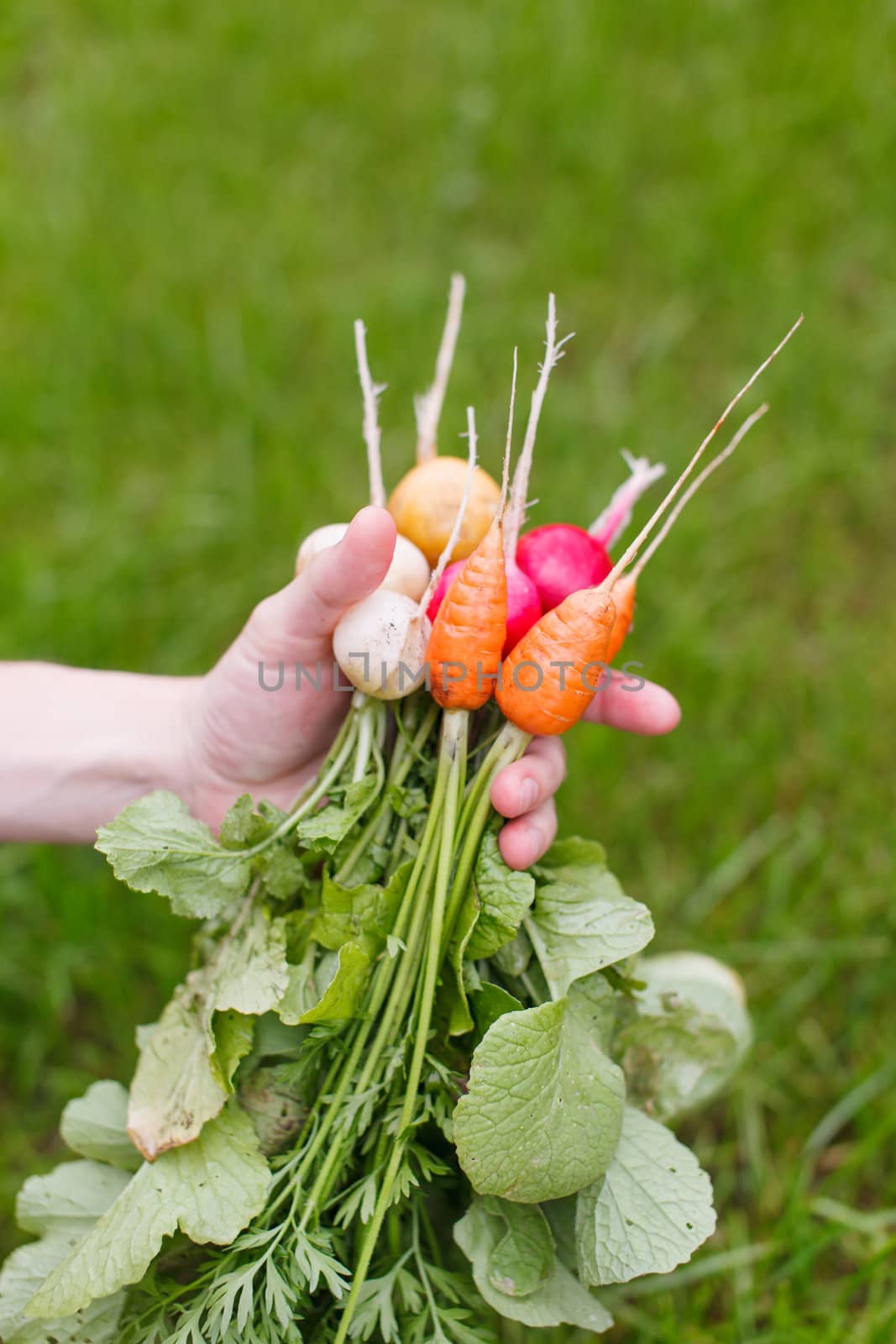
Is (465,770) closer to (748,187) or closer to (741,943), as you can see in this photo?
(741,943)

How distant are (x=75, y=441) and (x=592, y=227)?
1725 millimetres

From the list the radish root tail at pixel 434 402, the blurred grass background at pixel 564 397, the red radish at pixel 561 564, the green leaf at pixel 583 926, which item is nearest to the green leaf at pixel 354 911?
the green leaf at pixel 583 926

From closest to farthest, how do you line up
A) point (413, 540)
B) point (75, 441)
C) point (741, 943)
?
point (413, 540) < point (741, 943) < point (75, 441)

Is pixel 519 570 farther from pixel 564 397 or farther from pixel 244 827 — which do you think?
pixel 564 397

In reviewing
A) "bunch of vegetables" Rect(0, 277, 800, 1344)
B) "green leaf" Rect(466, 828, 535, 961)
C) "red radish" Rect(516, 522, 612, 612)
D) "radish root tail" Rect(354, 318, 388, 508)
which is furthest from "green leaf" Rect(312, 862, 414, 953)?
"radish root tail" Rect(354, 318, 388, 508)

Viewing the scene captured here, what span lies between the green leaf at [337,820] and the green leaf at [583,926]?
29 cm

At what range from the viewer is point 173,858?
57.3 inches

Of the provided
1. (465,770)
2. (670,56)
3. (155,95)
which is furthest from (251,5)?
(465,770)

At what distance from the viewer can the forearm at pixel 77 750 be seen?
186cm

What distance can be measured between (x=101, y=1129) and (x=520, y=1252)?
0.63 m

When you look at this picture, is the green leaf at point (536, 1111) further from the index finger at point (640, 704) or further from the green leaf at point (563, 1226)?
the index finger at point (640, 704)

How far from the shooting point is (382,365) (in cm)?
300

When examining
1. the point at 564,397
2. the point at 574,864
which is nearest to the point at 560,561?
the point at 574,864

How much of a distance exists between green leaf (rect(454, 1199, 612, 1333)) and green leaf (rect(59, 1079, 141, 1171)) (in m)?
0.51
